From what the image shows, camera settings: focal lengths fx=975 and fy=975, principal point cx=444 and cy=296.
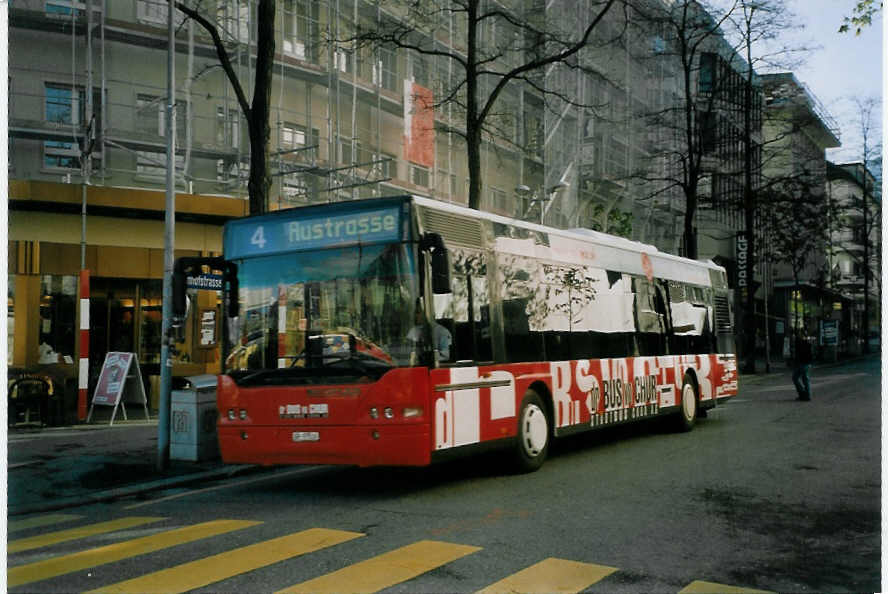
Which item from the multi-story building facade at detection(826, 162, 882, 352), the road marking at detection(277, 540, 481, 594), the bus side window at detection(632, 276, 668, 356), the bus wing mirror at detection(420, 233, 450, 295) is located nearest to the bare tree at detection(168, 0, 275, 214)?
the bus wing mirror at detection(420, 233, 450, 295)

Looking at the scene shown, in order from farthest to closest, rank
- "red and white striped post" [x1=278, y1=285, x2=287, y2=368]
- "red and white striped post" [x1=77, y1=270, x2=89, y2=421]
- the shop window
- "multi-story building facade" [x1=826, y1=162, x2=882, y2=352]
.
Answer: the shop window, "red and white striped post" [x1=77, y1=270, x2=89, y2=421], "multi-story building facade" [x1=826, y1=162, x2=882, y2=352], "red and white striped post" [x1=278, y1=285, x2=287, y2=368]

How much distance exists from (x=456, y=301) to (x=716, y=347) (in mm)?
9188

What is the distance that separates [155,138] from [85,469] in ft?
35.3

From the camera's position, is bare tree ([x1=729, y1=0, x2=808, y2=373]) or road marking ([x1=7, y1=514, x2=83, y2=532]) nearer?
road marking ([x1=7, y1=514, x2=83, y2=532])

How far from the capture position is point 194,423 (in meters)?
12.1

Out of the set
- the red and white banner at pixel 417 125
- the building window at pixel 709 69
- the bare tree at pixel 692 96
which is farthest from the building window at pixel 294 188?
the building window at pixel 709 69

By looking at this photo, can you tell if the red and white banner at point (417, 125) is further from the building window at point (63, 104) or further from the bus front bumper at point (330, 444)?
the bus front bumper at point (330, 444)

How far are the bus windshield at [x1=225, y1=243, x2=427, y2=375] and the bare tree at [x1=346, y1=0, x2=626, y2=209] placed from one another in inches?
379

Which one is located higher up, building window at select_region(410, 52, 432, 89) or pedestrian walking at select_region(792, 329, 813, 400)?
building window at select_region(410, 52, 432, 89)

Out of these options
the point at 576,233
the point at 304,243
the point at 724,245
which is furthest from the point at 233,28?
the point at 724,245

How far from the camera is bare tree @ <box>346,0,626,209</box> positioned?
64.3ft

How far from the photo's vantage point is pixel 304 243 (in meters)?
9.77

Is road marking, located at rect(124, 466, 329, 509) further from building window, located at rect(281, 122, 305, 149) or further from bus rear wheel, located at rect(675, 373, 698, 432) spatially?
building window, located at rect(281, 122, 305, 149)

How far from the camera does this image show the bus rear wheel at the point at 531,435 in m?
10.7
